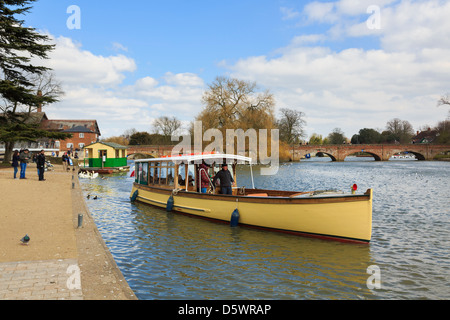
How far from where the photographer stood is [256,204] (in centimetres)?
1254

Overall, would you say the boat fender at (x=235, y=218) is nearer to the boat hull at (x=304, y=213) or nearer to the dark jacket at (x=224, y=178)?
the boat hull at (x=304, y=213)

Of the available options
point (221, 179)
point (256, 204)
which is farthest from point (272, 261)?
point (221, 179)

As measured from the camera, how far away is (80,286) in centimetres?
598

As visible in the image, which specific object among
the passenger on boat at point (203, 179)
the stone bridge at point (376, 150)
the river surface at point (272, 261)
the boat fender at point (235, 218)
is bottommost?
the river surface at point (272, 261)

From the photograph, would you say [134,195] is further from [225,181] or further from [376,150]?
[376,150]

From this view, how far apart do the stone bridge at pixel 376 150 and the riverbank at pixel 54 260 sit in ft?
261

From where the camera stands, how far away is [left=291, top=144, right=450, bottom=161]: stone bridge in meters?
88.1

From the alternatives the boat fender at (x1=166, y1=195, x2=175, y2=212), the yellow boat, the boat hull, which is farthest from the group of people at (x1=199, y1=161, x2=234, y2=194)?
the boat fender at (x1=166, y1=195, x2=175, y2=212)

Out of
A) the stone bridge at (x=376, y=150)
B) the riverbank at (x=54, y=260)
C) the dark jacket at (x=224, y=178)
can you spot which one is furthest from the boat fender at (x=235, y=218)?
the stone bridge at (x=376, y=150)

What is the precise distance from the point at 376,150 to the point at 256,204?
88.5 meters

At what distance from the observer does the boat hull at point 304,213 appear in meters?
10.6
